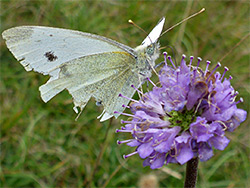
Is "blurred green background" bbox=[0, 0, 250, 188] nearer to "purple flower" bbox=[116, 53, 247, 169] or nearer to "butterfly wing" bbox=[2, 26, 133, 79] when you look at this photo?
"butterfly wing" bbox=[2, 26, 133, 79]

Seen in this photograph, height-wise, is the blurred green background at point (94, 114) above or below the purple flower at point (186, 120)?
below

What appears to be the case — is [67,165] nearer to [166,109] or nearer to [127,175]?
[127,175]

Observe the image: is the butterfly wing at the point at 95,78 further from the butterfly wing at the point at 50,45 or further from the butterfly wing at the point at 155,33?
the butterfly wing at the point at 155,33

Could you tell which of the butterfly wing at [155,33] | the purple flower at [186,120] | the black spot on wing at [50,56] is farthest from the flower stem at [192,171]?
the black spot on wing at [50,56]

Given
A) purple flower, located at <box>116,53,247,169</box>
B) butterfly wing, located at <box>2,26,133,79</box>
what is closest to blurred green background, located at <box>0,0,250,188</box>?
butterfly wing, located at <box>2,26,133,79</box>

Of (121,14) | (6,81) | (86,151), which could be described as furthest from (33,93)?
→ (121,14)

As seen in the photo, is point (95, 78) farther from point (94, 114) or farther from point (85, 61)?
point (94, 114)

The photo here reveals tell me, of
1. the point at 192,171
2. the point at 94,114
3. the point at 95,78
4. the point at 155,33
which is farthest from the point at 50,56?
the point at 192,171
